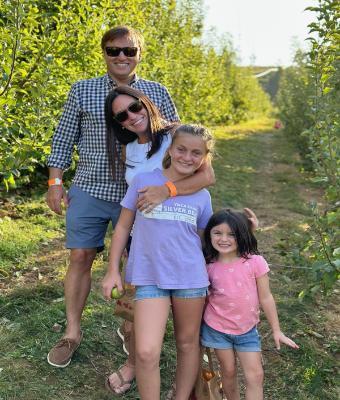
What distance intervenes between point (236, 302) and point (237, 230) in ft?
1.04

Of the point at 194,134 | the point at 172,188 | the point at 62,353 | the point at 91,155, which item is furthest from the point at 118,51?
the point at 62,353

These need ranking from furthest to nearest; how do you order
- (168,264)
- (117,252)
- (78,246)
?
(78,246), (117,252), (168,264)

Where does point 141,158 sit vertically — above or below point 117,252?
above

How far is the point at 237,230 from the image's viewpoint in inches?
92.4

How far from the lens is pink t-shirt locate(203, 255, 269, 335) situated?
2.31m

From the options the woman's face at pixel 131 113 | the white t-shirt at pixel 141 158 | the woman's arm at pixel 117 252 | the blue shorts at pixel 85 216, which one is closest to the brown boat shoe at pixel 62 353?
the blue shorts at pixel 85 216

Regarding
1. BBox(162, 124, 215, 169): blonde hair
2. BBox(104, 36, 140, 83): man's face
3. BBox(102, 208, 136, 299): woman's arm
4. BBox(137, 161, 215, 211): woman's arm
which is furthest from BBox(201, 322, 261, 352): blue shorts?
BBox(104, 36, 140, 83): man's face

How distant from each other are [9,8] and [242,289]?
2.27 meters

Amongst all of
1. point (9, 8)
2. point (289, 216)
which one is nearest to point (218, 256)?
point (9, 8)

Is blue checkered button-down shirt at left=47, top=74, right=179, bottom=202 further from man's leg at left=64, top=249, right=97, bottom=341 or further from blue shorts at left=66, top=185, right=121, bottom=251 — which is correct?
man's leg at left=64, top=249, right=97, bottom=341

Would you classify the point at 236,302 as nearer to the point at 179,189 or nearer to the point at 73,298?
the point at 179,189

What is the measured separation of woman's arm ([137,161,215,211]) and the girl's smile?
0.20 meters

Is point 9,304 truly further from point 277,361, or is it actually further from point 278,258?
point 278,258

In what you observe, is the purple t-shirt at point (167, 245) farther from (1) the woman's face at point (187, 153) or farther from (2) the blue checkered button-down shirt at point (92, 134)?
(2) the blue checkered button-down shirt at point (92, 134)
